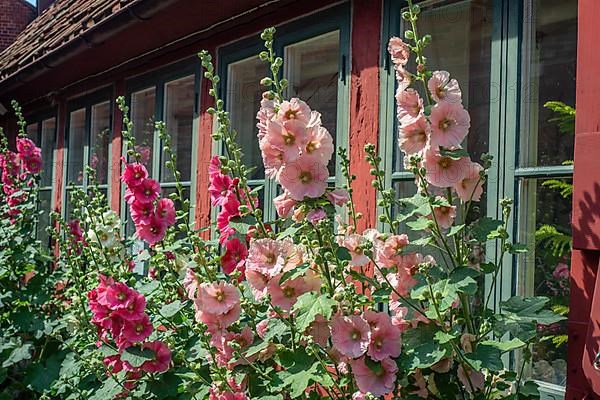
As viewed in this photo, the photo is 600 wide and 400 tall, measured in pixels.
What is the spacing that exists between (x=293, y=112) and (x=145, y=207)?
0.97 m

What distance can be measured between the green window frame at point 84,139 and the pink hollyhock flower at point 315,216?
170 inches

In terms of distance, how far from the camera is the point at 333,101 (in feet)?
12.5

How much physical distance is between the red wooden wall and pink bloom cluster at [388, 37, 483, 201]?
359 millimetres

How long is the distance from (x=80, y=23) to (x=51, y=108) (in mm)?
2355

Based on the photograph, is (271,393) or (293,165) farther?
(271,393)

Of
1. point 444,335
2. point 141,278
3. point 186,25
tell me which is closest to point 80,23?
point 186,25

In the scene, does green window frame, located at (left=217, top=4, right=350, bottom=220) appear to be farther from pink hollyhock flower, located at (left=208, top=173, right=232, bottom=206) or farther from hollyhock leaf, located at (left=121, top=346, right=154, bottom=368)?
hollyhock leaf, located at (left=121, top=346, right=154, bottom=368)

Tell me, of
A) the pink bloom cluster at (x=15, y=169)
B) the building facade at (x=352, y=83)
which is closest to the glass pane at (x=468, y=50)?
the building facade at (x=352, y=83)

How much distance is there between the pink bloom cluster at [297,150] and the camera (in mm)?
2125

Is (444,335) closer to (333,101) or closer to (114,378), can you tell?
(114,378)

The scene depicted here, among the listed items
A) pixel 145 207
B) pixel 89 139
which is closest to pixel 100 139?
pixel 89 139

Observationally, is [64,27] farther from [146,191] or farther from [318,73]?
[146,191]

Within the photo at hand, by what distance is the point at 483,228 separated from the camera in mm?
2045

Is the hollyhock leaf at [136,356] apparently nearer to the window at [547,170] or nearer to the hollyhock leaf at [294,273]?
the hollyhock leaf at [294,273]
